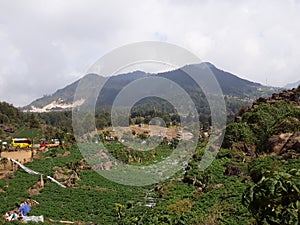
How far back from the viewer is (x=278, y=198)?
6.24 meters

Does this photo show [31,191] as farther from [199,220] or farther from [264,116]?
[264,116]

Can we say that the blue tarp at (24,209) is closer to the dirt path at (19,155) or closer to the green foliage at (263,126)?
the green foliage at (263,126)

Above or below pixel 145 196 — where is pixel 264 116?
above

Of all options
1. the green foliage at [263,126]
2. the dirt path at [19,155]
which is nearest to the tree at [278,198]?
the green foliage at [263,126]

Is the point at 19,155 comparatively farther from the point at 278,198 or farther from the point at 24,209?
the point at 278,198

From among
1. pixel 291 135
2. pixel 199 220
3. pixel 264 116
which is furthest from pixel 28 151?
pixel 199 220

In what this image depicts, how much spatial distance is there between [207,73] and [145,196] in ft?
37.8

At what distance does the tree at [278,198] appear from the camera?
6.16 meters

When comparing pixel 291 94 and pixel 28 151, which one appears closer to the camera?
pixel 28 151

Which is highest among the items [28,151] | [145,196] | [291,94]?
[291,94]

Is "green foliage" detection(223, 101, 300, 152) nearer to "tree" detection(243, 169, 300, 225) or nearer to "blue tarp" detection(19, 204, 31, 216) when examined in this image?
"blue tarp" detection(19, 204, 31, 216)

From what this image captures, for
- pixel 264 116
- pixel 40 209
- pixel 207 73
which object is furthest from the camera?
pixel 264 116

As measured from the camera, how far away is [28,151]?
116 feet

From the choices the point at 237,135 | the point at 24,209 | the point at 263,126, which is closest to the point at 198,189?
the point at 24,209
